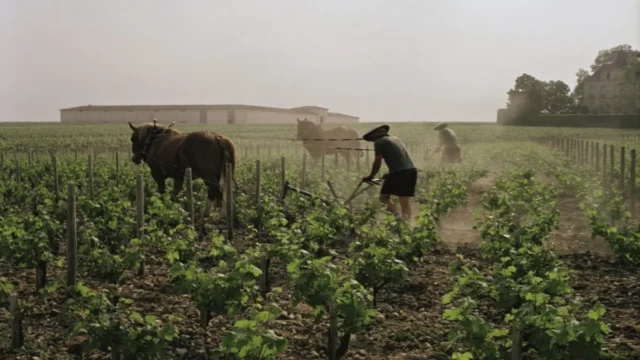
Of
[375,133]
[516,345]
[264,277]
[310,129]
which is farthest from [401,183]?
[310,129]

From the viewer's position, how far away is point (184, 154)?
13.8 m

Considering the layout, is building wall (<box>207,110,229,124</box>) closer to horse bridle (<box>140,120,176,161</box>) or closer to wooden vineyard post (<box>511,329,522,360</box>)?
horse bridle (<box>140,120,176,161</box>)

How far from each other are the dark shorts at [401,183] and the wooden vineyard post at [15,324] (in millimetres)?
6167

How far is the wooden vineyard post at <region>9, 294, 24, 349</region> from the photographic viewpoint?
18.7 feet

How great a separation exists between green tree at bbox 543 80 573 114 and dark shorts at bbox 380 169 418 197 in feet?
246

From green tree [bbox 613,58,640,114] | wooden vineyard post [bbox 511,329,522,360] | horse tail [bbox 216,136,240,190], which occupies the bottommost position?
wooden vineyard post [bbox 511,329,522,360]

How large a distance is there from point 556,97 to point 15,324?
273 ft

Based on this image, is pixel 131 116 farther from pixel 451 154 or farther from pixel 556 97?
pixel 451 154

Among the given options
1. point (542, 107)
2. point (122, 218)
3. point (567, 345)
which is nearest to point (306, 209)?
point (122, 218)

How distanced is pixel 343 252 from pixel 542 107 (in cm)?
7612

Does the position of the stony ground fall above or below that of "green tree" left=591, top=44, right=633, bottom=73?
below

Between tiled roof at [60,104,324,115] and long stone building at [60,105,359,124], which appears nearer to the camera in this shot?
long stone building at [60,105,359,124]

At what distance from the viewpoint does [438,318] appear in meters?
6.75

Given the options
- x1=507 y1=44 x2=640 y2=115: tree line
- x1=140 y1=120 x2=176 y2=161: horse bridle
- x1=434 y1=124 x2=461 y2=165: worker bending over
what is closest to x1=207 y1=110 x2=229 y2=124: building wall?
x1=507 y1=44 x2=640 y2=115: tree line
